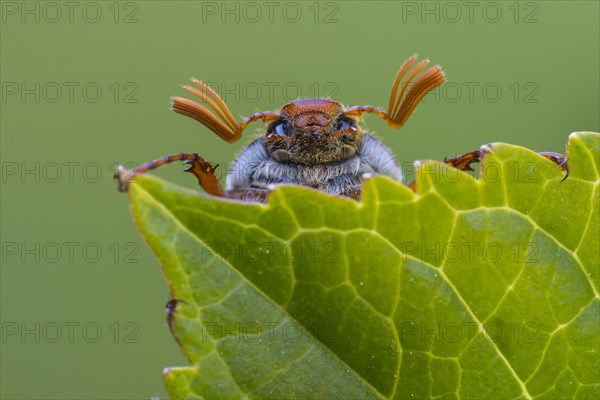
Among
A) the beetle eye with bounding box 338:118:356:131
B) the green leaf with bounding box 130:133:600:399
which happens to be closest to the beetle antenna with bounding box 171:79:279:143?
the beetle eye with bounding box 338:118:356:131

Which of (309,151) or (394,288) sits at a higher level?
(309,151)

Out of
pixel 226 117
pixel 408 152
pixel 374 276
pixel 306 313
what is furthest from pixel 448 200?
pixel 408 152

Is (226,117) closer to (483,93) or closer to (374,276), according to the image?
(374,276)

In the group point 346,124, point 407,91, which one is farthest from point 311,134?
point 407,91

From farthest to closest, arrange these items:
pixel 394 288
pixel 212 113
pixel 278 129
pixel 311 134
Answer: pixel 278 129
pixel 311 134
pixel 212 113
pixel 394 288

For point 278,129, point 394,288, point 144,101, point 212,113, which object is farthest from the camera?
point 144,101

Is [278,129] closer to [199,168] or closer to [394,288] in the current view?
[199,168]

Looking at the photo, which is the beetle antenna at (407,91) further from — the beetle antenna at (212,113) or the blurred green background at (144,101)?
the blurred green background at (144,101)

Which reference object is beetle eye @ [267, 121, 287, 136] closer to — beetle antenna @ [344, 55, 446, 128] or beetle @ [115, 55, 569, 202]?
beetle @ [115, 55, 569, 202]
